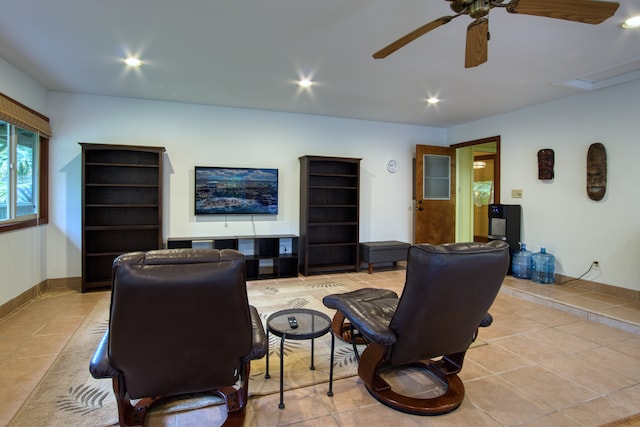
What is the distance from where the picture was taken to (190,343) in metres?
1.58

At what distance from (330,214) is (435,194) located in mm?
2030

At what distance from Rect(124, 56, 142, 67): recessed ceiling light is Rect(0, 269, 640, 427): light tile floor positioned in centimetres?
261

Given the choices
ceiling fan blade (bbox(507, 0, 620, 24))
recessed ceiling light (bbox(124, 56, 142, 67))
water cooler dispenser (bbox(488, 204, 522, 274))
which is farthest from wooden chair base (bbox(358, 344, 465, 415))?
water cooler dispenser (bbox(488, 204, 522, 274))

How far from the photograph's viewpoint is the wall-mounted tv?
199 inches

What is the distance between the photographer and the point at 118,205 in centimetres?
445

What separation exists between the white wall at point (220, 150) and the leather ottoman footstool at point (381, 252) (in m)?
0.40

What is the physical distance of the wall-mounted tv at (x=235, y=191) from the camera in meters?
5.06

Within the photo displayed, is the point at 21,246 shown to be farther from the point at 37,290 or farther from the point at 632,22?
the point at 632,22

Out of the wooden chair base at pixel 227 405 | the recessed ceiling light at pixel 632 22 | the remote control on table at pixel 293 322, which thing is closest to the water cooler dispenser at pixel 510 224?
the recessed ceiling light at pixel 632 22

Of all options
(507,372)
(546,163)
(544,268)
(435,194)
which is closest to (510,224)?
(544,268)

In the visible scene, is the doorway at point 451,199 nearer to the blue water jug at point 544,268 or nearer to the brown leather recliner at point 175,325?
the blue water jug at point 544,268

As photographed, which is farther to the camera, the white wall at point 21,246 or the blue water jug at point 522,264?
the blue water jug at point 522,264

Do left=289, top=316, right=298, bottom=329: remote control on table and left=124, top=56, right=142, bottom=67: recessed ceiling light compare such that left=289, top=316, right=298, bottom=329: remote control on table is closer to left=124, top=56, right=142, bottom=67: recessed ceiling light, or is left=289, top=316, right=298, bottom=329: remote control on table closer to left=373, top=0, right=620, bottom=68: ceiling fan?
left=373, top=0, right=620, bottom=68: ceiling fan

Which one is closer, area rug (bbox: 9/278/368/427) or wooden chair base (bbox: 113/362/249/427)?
wooden chair base (bbox: 113/362/249/427)
